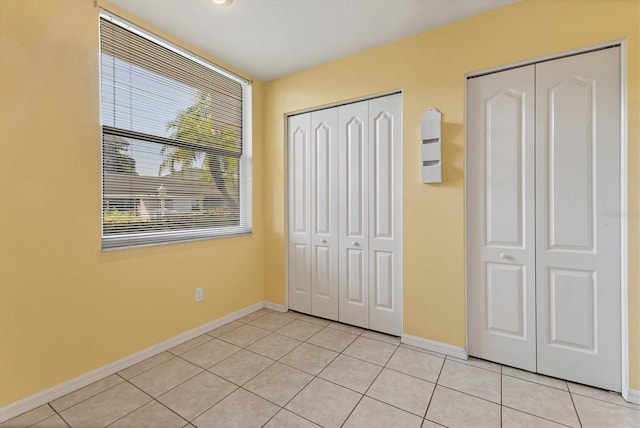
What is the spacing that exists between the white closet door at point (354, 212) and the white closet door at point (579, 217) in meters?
1.28

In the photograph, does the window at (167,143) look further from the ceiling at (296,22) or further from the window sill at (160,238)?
the ceiling at (296,22)

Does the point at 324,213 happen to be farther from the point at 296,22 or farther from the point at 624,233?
the point at 624,233

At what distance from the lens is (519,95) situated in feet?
6.65

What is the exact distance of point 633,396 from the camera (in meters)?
1.68

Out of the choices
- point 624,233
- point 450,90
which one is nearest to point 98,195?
point 450,90

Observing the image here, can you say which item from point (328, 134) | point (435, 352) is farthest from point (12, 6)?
point (435, 352)

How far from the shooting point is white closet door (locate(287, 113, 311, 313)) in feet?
9.95

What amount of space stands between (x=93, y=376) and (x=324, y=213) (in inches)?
84.1

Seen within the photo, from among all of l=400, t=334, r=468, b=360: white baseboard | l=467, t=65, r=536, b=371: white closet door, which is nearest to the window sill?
l=400, t=334, r=468, b=360: white baseboard

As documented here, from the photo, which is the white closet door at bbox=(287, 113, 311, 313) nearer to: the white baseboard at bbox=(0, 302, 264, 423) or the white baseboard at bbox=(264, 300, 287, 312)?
the white baseboard at bbox=(264, 300, 287, 312)

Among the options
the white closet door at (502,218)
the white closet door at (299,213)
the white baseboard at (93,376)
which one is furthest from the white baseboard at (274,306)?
the white closet door at (502,218)

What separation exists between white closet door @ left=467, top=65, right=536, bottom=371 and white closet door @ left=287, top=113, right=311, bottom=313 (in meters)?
1.51

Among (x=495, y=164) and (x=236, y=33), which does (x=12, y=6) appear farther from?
(x=495, y=164)

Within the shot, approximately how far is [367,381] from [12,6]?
3.05m
